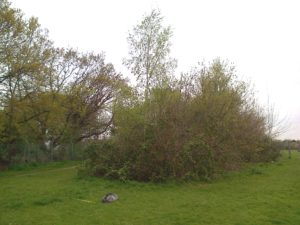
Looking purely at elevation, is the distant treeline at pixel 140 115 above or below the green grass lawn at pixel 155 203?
above

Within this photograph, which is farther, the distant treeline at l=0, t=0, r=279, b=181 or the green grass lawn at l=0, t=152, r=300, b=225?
the distant treeline at l=0, t=0, r=279, b=181

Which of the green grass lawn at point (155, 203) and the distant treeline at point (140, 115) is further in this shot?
the distant treeline at point (140, 115)

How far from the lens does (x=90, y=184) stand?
15.5 m

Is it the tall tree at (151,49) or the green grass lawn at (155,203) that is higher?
the tall tree at (151,49)

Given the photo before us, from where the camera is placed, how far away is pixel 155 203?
11.9m

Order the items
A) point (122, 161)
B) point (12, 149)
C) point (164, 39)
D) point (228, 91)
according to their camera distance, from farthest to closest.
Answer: point (12, 149) < point (228, 91) < point (164, 39) < point (122, 161)

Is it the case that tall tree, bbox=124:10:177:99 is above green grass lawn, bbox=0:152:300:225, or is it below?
above

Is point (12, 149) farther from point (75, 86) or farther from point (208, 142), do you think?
point (208, 142)

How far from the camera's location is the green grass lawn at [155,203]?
382 inches

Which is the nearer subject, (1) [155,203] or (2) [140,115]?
(1) [155,203]

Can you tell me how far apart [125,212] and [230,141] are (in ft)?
32.6

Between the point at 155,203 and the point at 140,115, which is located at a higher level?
the point at 140,115

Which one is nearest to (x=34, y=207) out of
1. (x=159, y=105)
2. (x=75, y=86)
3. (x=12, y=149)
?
(x=159, y=105)

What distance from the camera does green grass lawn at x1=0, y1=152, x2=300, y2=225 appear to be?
970 cm
